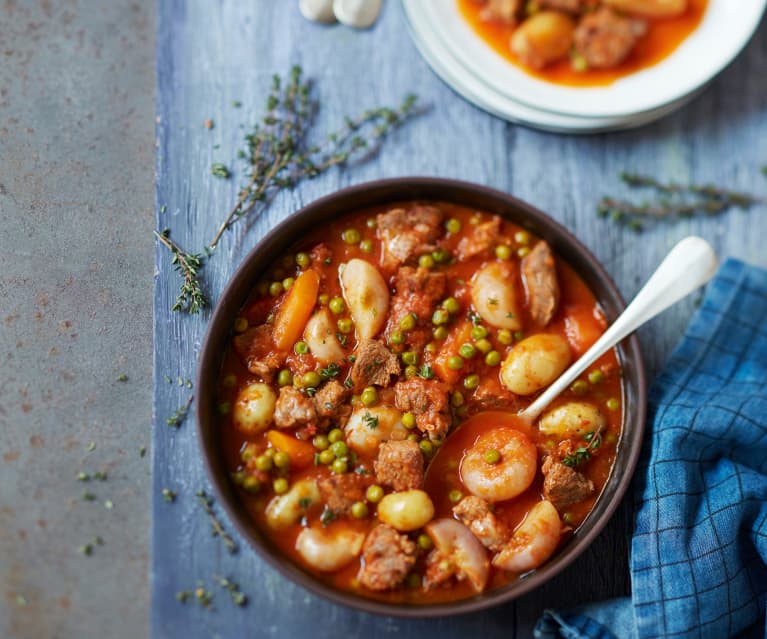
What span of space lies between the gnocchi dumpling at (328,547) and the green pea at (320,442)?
30 centimetres

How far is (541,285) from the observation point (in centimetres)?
327

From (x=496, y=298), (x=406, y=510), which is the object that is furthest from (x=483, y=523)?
(x=496, y=298)

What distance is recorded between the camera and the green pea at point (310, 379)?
311 cm

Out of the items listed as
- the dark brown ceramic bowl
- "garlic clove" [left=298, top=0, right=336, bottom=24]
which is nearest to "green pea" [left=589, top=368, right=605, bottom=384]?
the dark brown ceramic bowl

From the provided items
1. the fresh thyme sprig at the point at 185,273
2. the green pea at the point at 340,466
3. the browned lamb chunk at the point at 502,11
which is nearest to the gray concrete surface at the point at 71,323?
the fresh thyme sprig at the point at 185,273

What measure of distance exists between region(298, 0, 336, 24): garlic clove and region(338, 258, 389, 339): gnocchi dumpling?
1.16 m

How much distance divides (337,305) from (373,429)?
0.49m

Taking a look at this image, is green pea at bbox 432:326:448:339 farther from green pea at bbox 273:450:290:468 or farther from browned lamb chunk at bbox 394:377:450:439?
green pea at bbox 273:450:290:468

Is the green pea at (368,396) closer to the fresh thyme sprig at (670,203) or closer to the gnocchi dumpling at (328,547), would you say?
the gnocchi dumpling at (328,547)

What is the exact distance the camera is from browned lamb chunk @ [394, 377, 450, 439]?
309 cm

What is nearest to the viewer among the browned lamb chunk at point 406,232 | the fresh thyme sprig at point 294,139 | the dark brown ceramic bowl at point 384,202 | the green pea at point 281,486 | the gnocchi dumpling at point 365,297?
the dark brown ceramic bowl at point 384,202

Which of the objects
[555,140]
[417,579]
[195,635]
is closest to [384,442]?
[417,579]

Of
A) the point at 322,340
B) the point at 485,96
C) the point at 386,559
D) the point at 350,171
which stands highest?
A: the point at 485,96

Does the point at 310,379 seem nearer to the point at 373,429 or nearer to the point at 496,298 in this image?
the point at 373,429
